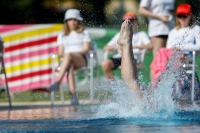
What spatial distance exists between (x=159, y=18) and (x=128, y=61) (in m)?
3.76

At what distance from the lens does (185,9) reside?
38.4 feet

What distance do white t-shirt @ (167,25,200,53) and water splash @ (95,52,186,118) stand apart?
262 cm

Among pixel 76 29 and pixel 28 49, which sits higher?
pixel 76 29

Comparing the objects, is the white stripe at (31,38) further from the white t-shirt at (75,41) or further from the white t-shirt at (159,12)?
the white t-shirt at (159,12)

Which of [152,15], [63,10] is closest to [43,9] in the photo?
[63,10]

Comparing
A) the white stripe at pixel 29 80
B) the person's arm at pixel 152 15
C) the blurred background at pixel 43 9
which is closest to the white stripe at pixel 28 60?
the white stripe at pixel 29 80

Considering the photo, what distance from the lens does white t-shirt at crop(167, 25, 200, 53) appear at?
1141 centimetres

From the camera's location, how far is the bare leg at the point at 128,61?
8125 millimetres

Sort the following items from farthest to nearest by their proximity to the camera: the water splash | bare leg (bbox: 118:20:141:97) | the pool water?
bare leg (bbox: 118:20:141:97)
the water splash
the pool water

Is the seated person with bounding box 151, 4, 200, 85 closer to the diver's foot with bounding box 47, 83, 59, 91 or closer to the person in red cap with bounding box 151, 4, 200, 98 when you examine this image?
the person in red cap with bounding box 151, 4, 200, 98

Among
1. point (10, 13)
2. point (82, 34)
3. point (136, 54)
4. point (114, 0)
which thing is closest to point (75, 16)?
point (82, 34)

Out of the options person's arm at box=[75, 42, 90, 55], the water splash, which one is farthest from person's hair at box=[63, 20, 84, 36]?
the water splash

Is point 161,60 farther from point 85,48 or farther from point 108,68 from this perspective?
point 85,48

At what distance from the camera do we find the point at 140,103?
8031 mm
